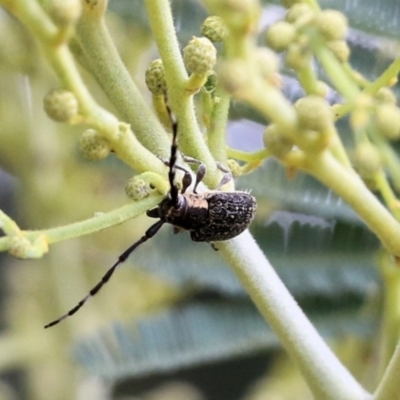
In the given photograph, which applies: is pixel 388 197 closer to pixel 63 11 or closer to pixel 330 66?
pixel 330 66

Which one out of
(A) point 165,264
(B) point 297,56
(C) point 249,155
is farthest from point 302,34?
(A) point 165,264

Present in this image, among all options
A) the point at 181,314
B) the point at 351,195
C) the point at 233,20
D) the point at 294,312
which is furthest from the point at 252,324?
the point at 233,20

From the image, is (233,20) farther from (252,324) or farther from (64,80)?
(252,324)

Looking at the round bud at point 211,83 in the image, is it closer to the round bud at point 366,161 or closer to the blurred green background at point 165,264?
the round bud at point 366,161

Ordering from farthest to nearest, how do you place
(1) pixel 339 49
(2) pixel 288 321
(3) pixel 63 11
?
(2) pixel 288 321
(1) pixel 339 49
(3) pixel 63 11

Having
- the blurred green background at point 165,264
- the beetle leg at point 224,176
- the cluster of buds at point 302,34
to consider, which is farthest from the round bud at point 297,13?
the blurred green background at point 165,264

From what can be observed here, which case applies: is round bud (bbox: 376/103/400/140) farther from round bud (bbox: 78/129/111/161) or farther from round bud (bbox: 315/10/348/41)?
round bud (bbox: 78/129/111/161)

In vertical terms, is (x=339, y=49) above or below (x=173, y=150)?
Answer: above

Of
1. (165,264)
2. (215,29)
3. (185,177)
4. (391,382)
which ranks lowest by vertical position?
(165,264)
